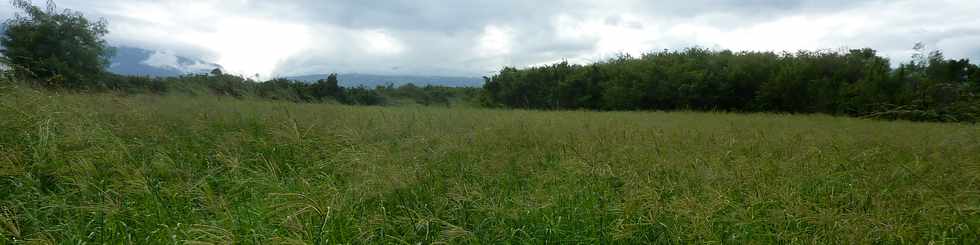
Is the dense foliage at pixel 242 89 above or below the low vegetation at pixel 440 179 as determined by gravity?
above

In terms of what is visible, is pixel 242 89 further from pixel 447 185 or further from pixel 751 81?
pixel 751 81

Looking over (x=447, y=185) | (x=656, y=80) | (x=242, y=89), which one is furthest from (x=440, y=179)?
(x=656, y=80)

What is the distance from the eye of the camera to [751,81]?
17562 mm

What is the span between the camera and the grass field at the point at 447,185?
96.7 inches

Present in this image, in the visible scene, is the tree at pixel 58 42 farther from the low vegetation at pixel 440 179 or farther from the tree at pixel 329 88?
the low vegetation at pixel 440 179

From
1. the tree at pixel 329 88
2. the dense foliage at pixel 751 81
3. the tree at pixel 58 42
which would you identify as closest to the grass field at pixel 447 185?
the tree at pixel 329 88

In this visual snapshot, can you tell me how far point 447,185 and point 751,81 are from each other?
1821 centimetres

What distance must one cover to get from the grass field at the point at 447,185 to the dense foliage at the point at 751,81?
10322 mm

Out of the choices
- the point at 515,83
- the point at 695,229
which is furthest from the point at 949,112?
the point at 515,83

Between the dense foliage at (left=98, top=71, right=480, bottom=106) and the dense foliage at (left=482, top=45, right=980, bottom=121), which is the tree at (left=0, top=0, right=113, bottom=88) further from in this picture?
the dense foliage at (left=482, top=45, right=980, bottom=121)

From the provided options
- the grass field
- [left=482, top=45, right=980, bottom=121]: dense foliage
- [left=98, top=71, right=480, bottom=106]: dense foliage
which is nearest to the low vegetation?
the grass field

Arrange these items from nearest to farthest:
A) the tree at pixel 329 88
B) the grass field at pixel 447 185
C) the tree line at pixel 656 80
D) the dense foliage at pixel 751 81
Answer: the grass field at pixel 447 185, the tree line at pixel 656 80, the tree at pixel 329 88, the dense foliage at pixel 751 81

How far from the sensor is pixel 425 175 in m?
3.66

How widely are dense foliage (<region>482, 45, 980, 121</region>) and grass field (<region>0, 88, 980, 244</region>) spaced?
406 inches
